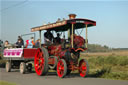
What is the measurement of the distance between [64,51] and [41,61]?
1.76 m

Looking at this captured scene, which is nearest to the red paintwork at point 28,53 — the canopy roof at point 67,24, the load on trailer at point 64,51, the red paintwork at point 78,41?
the load on trailer at point 64,51

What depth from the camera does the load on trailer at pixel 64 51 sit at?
11.6 metres

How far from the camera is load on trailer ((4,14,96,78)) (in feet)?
38.0

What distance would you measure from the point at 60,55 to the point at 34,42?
3789 mm

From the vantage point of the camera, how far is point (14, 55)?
1508 cm

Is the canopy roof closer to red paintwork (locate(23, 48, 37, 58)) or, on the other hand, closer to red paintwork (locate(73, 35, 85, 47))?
red paintwork (locate(73, 35, 85, 47))

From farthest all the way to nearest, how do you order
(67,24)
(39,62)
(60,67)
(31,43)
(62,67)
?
(31,43)
(39,62)
(67,24)
(60,67)
(62,67)

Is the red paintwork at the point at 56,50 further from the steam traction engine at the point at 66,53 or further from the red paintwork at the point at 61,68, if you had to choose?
the red paintwork at the point at 61,68

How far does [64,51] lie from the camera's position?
12.0m

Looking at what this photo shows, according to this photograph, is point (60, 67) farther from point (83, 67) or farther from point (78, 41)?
point (78, 41)

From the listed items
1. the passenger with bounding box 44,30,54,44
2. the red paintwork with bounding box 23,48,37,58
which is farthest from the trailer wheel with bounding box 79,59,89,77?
the red paintwork with bounding box 23,48,37,58

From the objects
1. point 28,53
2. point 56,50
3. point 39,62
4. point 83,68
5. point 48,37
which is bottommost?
point 83,68

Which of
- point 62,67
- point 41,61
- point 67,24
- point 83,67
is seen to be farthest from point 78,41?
point 41,61

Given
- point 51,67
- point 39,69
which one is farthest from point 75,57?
point 39,69
